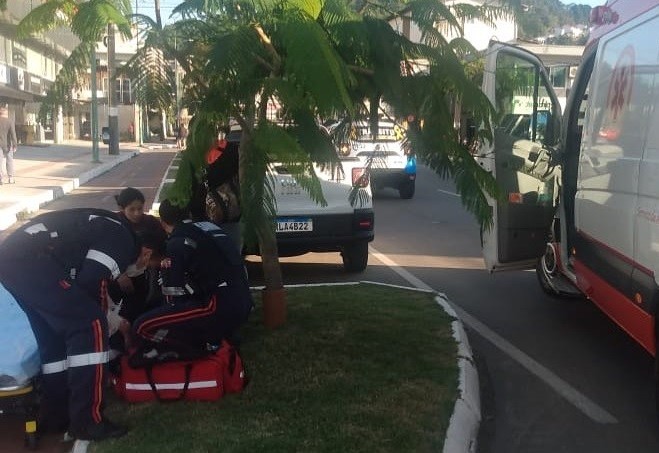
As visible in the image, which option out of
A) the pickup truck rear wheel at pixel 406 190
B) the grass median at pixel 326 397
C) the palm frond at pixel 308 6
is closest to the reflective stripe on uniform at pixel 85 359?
the grass median at pixel 326 397

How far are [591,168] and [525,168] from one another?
1.07 meters

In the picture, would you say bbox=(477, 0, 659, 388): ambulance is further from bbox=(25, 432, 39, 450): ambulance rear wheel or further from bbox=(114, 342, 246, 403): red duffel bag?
bbox=(25, 432, 39, 450): ambulance rear wheel

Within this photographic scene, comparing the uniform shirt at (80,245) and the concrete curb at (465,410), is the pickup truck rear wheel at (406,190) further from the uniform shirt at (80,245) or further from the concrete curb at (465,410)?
the uniform shirt at (80,245)

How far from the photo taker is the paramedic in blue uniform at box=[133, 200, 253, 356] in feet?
14.4

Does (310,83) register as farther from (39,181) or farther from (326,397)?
(39,181)

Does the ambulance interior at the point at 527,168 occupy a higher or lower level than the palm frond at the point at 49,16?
lower

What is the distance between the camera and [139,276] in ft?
17.5

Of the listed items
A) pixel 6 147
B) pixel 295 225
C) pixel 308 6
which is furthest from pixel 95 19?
pixel 6 147

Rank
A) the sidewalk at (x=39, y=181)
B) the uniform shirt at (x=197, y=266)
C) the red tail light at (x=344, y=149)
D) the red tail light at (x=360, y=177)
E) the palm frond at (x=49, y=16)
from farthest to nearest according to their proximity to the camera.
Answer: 1. the sidewalk at (x=39, y=181)
2. the red tail light at (x=360, y=177)
3. the uniform shirt at (x=197, y=266)
4. the red tail light at (x=344, y=149)
5. the palm frond at (x=49, y=16)

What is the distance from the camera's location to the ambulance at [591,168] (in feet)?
13.8

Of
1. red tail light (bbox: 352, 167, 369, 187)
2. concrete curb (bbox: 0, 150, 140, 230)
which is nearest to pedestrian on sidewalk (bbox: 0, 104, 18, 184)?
concrete curb (bbox: 0, 150, 140, 230)

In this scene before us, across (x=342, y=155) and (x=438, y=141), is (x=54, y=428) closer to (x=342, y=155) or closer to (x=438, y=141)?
(x=342, y=155)

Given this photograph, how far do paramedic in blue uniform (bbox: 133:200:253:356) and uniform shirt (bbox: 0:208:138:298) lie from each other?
1.83ft

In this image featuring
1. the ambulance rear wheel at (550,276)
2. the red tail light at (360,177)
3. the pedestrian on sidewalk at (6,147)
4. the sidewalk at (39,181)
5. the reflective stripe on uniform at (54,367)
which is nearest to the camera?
the reflective stripe on uniform at (54,367)
